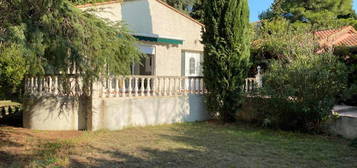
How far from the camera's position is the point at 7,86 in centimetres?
1239

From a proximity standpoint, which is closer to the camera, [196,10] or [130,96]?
[130,96]

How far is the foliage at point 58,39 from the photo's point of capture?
670 centimetres

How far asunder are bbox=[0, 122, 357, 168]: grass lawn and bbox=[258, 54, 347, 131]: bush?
30.0 inches

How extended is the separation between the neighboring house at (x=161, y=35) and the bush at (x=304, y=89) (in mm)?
8375

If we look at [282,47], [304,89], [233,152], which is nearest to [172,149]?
[233,152]

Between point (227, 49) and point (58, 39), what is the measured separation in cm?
860

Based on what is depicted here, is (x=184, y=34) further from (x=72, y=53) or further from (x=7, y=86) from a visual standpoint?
(x=72, y=53)

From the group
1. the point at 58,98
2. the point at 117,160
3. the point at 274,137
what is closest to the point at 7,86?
the point at 58,98

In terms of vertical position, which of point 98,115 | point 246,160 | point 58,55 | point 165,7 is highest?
point 165,7

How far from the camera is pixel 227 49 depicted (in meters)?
14.2

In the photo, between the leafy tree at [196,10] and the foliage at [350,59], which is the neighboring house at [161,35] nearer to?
the foliage at [350,59]

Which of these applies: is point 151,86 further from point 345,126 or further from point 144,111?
point 345,126

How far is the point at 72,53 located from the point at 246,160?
544 cm

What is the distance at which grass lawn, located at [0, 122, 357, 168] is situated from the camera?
786cm
